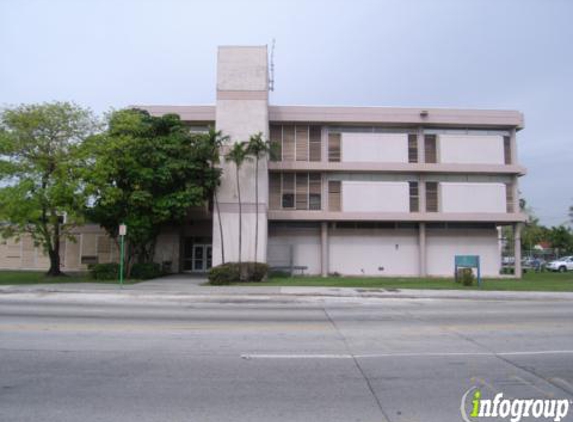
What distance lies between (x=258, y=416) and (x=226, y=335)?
4.55m

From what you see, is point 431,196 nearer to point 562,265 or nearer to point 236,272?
point 236,272

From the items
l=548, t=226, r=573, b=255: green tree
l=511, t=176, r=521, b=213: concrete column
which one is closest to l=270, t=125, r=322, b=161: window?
l=511, t=176, r=521, b=213: concrete column

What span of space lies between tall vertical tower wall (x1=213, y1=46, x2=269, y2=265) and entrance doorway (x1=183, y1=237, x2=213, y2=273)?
611 centimetres

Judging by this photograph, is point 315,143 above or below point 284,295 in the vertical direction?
above

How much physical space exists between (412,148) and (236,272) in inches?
655

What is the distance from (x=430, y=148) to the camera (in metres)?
30.8

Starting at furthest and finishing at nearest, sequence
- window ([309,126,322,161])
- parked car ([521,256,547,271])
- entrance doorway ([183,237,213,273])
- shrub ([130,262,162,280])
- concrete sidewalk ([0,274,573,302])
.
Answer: parked car ([521,256,547,271]), entrance doorway ([183,237,213,273]), window ([309,126,322,161]), shrub ([130,262,162,280]), concrete sidewalk ([0,274,573,302])

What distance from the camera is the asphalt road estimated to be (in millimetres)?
4805

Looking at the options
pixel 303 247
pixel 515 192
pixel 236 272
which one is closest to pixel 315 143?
pixel 303 247

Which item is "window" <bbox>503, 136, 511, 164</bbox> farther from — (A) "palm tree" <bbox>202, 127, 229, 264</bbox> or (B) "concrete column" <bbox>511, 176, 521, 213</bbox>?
(A) "palm tree" <bbox>202, 127, 229, 264</bbox>

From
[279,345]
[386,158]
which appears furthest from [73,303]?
[386,158]

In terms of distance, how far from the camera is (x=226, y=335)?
8945 millimetres

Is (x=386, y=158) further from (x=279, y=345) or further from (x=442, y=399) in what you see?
(x=442, y=399)

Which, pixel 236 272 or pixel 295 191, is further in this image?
pixel 295 191
